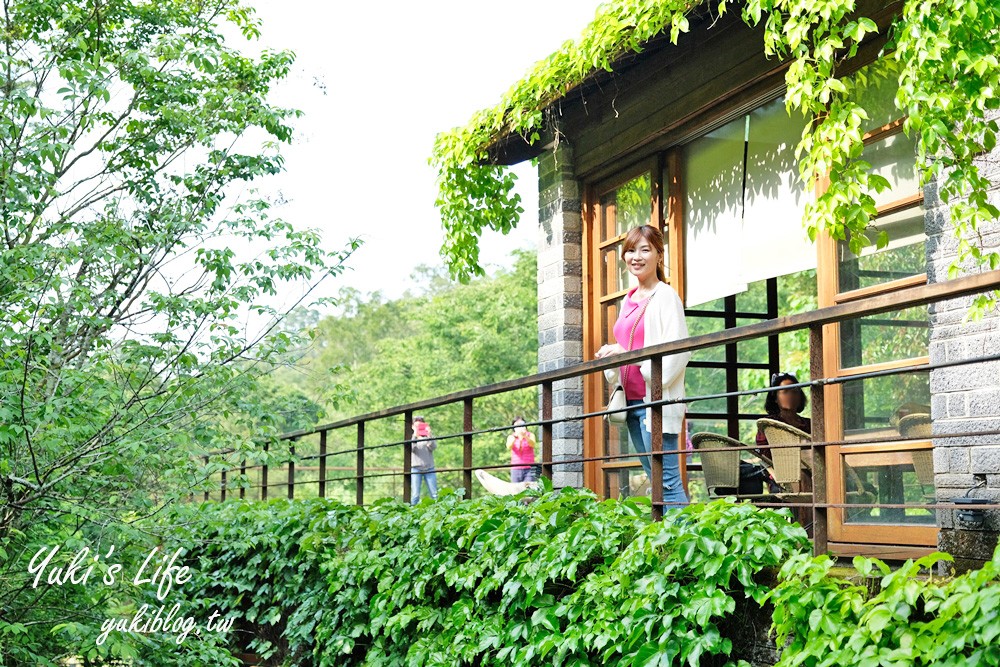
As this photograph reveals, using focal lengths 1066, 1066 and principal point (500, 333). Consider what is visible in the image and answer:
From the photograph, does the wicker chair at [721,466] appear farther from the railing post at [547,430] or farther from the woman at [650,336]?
the railing post at [547,430]

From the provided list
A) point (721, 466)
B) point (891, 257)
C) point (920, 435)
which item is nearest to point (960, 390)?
point (920, 435)

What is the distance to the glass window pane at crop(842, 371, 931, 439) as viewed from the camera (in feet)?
19.1

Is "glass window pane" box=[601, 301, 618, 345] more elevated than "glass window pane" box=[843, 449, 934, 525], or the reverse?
"glass window pane" box=[601, 301, 618, 345]

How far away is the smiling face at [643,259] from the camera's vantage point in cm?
641

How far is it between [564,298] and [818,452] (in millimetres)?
5079

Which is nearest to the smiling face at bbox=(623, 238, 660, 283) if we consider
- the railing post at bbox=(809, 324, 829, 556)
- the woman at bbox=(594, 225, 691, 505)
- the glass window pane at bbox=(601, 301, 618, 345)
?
the woman at bbox=(594, 225, 691, 505)

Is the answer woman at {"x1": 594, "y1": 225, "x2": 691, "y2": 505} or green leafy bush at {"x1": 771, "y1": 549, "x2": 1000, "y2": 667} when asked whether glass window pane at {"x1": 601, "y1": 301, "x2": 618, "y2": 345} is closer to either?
woman at {"x1": 594, "y1": 225, "x2": 691, "y2": 505}

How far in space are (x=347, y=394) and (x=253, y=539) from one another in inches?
88.5

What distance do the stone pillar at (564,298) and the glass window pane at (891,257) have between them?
3.17 metres

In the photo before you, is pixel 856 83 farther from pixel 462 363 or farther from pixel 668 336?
pixel 462 363

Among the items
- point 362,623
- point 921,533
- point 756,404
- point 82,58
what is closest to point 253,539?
point 362,623

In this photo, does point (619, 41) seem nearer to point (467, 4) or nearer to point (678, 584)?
point (678, 584)

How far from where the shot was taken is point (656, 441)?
5.18 meters

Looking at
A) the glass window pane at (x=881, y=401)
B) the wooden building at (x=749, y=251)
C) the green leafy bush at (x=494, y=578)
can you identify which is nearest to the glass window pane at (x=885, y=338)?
the wooden building at (x=749, y=251)
